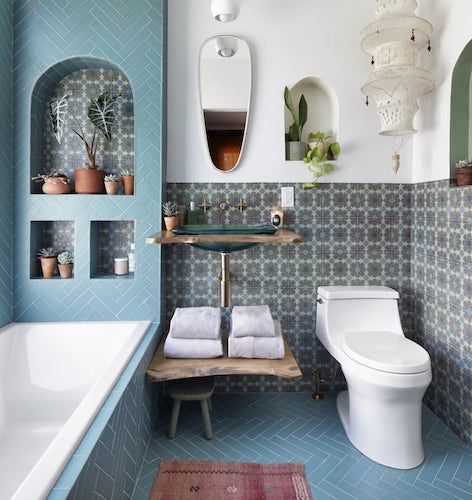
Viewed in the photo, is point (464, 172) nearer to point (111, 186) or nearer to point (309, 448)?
point (309, 448)

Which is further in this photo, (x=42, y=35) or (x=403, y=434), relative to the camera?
(x=42, y=35)

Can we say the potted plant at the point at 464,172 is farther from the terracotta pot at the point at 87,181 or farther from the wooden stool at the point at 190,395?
the terracotta pot at the point at 87,181

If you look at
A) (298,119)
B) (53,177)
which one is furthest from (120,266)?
(298,119)

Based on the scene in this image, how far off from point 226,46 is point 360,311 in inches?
72.5

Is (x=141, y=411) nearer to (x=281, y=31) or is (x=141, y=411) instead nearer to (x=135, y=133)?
(x=135, y=133)

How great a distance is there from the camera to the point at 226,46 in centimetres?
242

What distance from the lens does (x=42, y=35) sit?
2289 mm

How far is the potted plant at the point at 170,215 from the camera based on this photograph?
232cm

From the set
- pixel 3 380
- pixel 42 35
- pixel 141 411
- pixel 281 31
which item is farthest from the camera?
pixel 281 31

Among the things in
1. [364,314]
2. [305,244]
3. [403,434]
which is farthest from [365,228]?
[403,434]

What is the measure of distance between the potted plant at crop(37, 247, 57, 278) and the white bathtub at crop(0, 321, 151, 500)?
324 millimetres

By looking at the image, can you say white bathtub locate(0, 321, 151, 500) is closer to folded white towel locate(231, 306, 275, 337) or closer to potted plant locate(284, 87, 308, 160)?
folded white towel locate(231, 306, 275, 337)

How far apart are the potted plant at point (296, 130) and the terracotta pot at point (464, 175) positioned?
89 centimetres

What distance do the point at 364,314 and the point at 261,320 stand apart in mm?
676
